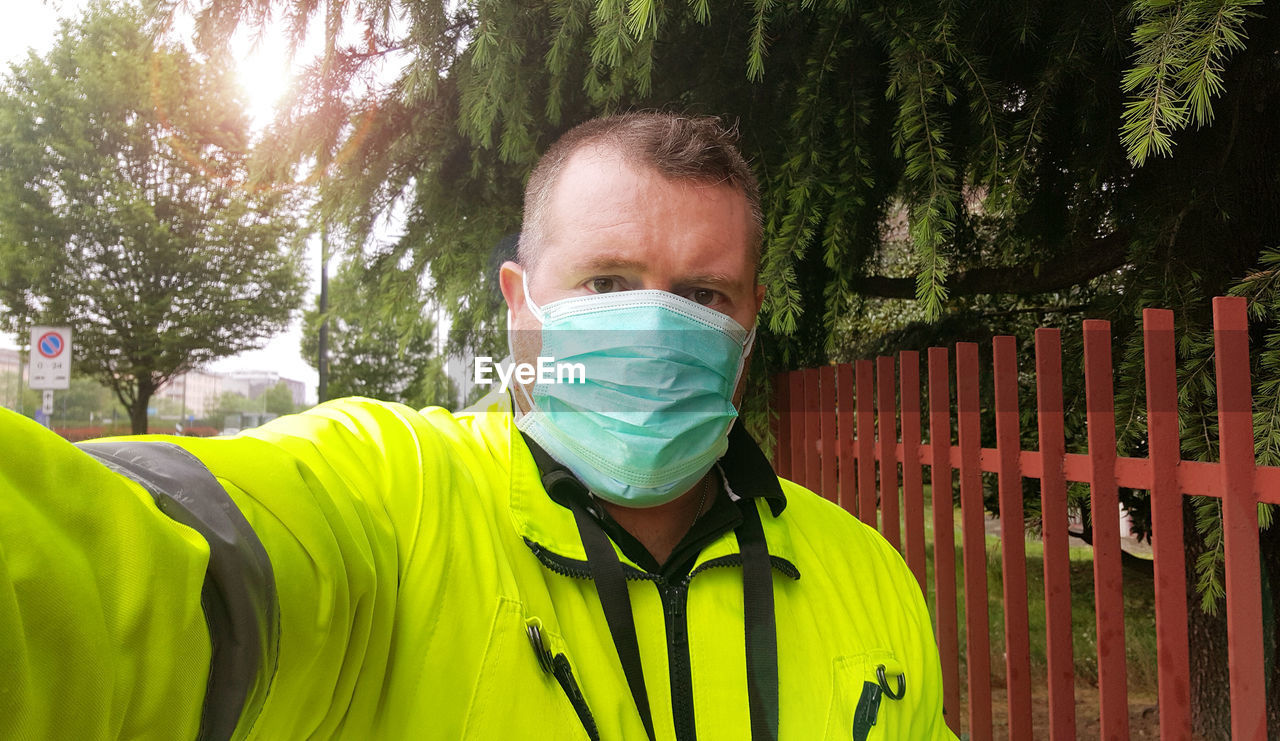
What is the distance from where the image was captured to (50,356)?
54.4 ft

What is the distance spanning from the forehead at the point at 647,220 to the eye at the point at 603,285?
52 millimetres

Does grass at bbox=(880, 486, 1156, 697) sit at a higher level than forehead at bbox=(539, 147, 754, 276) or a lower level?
lower

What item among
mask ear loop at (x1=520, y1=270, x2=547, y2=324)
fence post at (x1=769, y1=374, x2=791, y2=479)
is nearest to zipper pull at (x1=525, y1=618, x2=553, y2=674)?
mask ear loop at (x1=520, y1=270, x2=547, y2=324)

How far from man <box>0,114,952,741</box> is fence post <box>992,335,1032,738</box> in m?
1.31

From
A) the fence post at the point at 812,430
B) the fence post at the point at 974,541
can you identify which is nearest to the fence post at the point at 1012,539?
the fence post at the point at 974,541

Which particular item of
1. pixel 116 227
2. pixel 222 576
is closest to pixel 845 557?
pixel 222 576

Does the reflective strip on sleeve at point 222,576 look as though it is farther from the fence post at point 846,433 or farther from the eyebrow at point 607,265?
the fence post at point 846,433

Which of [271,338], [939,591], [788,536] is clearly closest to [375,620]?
[788,536]

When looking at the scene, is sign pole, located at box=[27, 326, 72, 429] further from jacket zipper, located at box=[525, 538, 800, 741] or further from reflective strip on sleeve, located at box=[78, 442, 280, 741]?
reflective strip on sleeve, located at box=[78, 442, 280, 741]

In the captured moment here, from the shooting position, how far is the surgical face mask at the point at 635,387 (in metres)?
1.46

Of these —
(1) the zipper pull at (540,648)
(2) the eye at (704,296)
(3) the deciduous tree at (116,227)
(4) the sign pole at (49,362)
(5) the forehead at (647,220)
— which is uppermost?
(3) the deciduous tree at (116,227)

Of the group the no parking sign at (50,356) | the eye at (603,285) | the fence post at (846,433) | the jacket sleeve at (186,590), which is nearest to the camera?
the jacket sleeve at (186,590)

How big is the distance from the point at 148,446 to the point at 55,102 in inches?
952

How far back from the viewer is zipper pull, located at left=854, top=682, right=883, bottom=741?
1.29 m
